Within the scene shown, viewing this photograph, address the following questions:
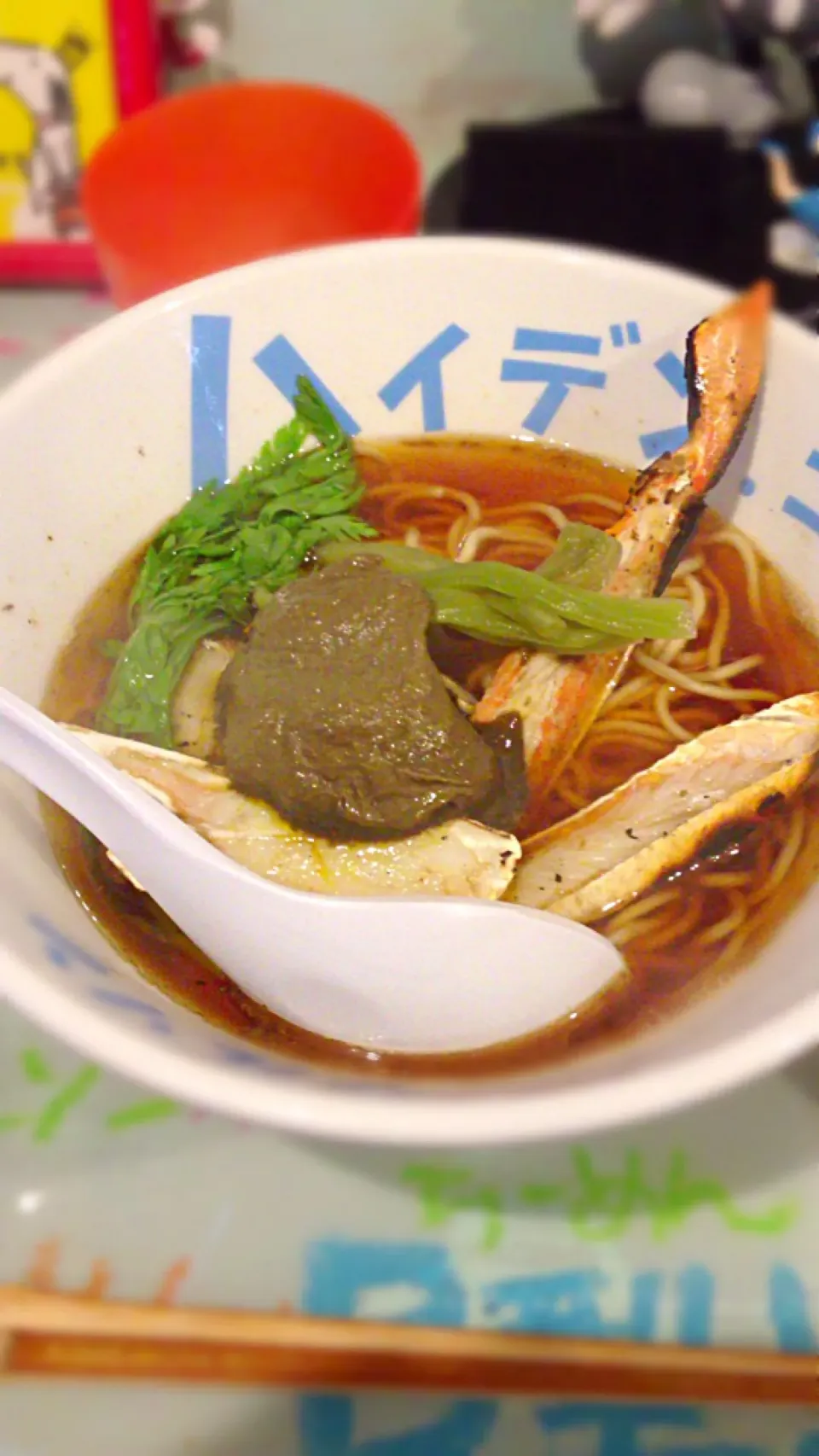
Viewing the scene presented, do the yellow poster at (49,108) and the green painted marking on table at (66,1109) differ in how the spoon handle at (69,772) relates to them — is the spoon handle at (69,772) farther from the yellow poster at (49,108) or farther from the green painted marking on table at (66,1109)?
the yellow poster at (49,108)

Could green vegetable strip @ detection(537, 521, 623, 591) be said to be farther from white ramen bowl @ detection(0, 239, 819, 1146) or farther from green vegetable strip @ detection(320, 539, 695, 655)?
white ramen bowl @ detection(0, 239, 819, 1146)

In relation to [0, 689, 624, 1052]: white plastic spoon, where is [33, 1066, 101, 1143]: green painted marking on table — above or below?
below

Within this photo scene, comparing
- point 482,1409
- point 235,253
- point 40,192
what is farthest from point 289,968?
point 40,192

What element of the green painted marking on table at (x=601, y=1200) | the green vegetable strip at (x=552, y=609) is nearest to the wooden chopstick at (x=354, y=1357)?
the green painted marking on table at (x=601, y=1200)

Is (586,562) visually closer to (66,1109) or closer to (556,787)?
(556,787)

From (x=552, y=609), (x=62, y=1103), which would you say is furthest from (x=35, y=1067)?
(x=552, y=609)

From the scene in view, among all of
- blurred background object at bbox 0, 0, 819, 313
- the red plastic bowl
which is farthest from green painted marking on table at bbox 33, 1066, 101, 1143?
blurred background object at bbox 0, 0, 819, 313

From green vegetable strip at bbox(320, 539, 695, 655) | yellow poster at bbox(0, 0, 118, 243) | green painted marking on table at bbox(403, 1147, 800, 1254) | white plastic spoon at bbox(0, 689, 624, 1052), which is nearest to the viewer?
white plastic spoon at bbox(0, 689, 624, 1052)
